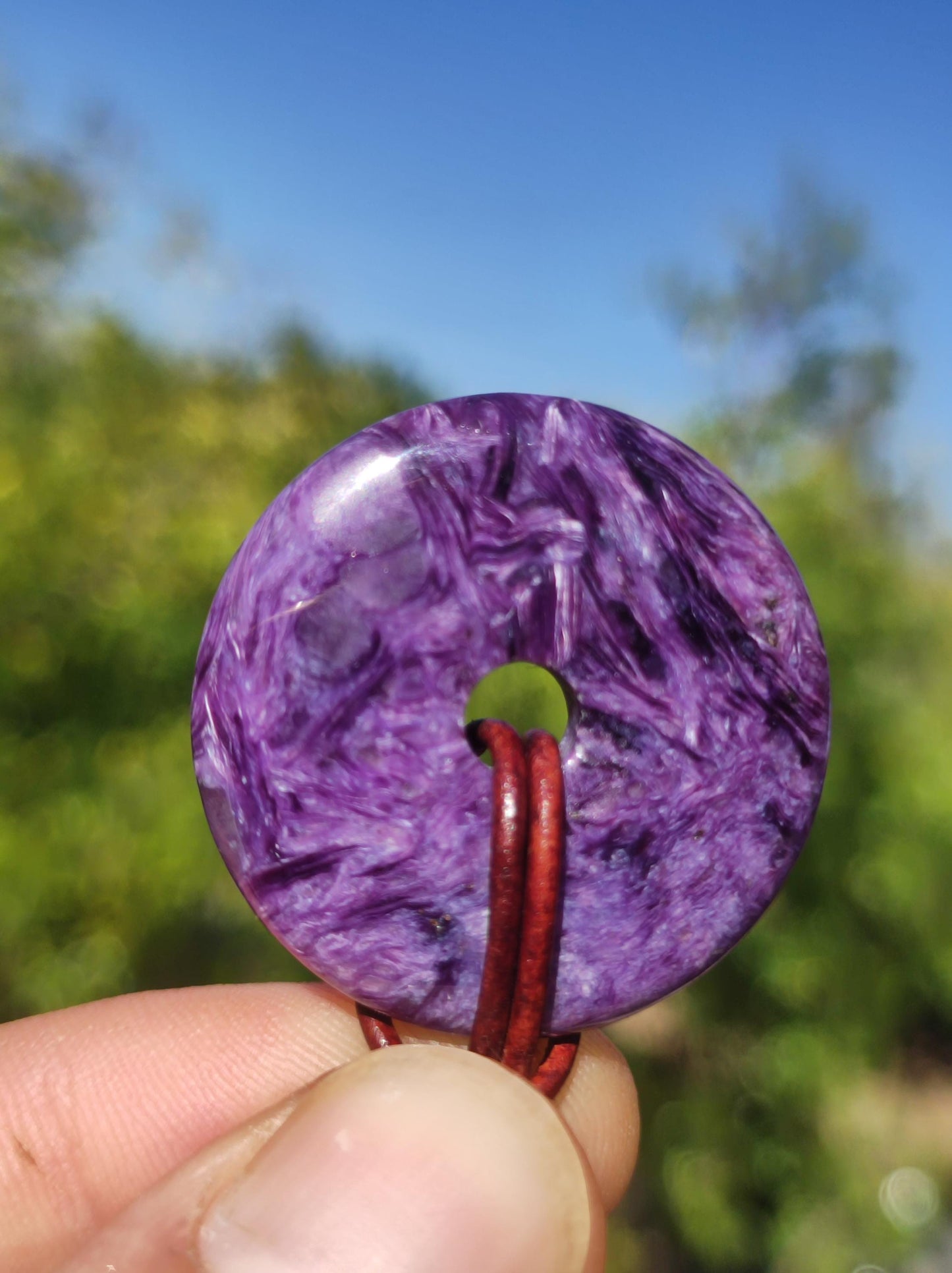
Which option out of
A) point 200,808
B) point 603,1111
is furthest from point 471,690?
point 200,808

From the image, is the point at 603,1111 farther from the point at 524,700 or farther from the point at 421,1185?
the point at 524,700

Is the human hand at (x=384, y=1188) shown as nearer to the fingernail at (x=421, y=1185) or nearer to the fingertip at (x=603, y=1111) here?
the fingernail at (x=421, y=1185)

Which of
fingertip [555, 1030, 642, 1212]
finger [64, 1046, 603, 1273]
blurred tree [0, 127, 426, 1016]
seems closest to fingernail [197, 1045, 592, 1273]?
finger [64, 1046, 603, 1273]

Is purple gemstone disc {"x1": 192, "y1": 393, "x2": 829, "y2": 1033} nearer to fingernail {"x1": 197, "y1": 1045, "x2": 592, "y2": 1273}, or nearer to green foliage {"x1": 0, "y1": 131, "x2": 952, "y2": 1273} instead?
fingernail {"x1": 197, "y1": 1045, "x2": 592, "y2": 1273}

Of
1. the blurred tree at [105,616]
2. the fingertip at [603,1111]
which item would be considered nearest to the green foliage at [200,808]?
the blurred tree at [105,616]

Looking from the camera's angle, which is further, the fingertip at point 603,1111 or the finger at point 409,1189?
the fingertip at point 603,1111

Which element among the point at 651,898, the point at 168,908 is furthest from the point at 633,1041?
the point at 651,898
